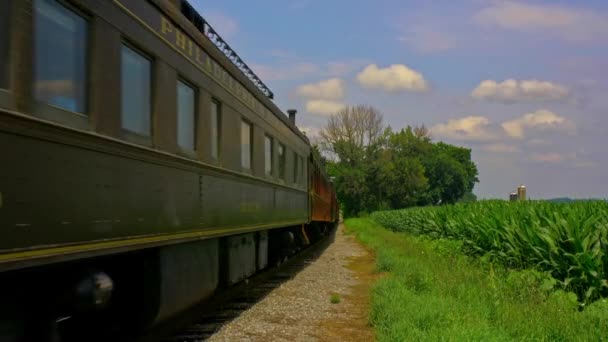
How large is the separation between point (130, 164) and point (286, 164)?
26.0 ft

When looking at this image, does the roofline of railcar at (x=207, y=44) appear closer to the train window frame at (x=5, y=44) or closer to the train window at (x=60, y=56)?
the train window at (x=60, y=56)

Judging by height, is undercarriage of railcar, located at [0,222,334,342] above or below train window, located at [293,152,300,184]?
below

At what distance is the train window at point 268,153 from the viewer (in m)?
11.0

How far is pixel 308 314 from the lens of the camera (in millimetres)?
9242

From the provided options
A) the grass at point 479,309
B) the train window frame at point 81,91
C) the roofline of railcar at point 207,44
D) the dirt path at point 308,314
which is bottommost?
the dirt path at point 308,314

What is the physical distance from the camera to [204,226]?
7324mm

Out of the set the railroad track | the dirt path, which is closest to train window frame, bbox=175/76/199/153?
the railroad track

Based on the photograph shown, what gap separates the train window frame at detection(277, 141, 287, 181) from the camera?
40.4ft

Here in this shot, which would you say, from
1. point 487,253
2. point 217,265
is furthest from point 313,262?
point 217,265

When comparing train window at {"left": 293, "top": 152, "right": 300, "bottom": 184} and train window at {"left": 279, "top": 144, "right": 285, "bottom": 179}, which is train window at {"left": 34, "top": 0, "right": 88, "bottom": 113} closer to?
train window at {"left": 279, "top": 144, "right": 285, "bottom": 179}

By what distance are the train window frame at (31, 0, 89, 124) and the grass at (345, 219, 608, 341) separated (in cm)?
377

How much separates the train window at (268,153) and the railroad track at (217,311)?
192cm

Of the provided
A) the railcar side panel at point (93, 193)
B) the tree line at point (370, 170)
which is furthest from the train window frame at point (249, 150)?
the tree line at point (370, 170)

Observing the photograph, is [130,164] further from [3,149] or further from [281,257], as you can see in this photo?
[281,257]
